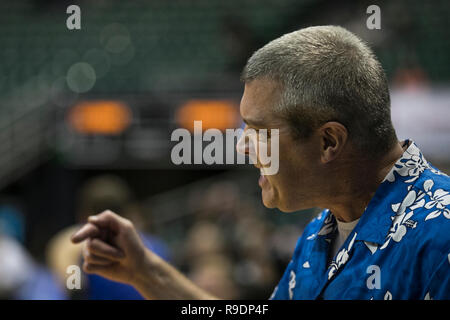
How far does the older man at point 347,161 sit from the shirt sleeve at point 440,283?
0.13 ft

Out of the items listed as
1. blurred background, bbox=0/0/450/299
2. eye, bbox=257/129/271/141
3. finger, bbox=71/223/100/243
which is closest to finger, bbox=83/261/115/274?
finger, bbox=71/223/100/243

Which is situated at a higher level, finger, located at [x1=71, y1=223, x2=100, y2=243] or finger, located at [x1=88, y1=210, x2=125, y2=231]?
finger, located at [x1=88, y1=210, x2=125, y2=231]

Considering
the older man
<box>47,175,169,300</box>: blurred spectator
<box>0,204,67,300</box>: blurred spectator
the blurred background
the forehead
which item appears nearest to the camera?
the older man

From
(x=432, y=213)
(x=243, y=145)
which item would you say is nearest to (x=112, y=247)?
(x=243, y=145)

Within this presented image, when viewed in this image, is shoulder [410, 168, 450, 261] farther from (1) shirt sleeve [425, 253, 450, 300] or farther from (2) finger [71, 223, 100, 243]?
(2) finger [71, 223, 100, 243]

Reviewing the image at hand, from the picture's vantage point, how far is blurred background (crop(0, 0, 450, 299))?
23.1 feet

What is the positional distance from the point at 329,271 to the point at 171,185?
7585 millimetres

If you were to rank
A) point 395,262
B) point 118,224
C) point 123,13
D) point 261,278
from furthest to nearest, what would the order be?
point 123,13
point 261,278
point 118,224
point 395,262

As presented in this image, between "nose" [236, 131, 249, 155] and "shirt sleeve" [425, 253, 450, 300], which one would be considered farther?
"nose" [236, 131, 249, 155]

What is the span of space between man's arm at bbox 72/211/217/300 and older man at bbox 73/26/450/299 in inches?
16.0

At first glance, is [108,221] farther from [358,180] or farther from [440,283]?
[440,283]

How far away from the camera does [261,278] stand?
3.25 meters
